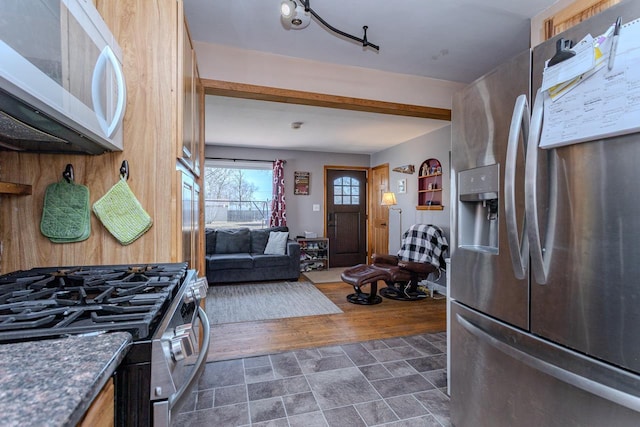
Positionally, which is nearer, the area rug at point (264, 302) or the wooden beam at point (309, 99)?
the wooden beam at point (309, 99)

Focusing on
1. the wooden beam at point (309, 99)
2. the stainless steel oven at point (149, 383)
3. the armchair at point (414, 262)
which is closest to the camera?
the stainless steel oven at point (149, 383)

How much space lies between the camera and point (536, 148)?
1.01m

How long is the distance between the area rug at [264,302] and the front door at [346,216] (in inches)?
67.8

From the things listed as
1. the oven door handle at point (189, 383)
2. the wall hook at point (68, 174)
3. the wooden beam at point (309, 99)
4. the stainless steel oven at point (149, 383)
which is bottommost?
the oven door handle at point (189, 383)

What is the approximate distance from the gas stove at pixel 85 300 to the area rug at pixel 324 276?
397 cm

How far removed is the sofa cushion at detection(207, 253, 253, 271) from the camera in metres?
4.64

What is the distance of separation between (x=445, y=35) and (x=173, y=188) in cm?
211

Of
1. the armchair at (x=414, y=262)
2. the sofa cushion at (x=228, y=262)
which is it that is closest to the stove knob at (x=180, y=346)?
the armchair at (x=414, y=262)

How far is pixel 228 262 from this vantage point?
15.5 ft

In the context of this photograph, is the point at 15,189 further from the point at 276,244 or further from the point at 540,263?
the point at 276,244

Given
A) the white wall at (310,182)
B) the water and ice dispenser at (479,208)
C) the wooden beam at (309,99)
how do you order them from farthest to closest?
the white wall at (310,182), the wooden beam at (309,99), the water and ice dispenser at (479,208)

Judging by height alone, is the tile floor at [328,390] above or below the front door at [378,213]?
below

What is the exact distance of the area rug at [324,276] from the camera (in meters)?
5.05

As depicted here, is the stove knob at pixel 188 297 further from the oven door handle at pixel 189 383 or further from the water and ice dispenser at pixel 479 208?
the water and ice dispenser at pixel 479 208
